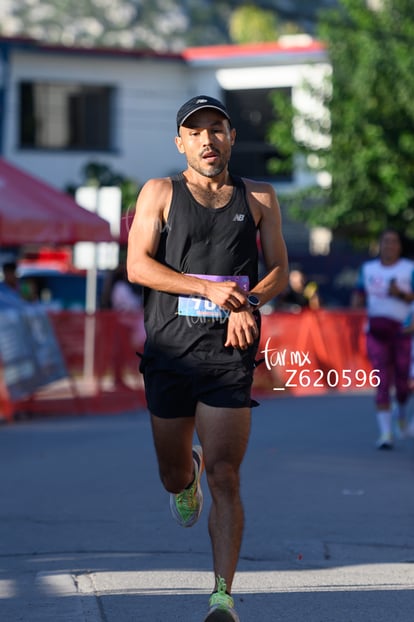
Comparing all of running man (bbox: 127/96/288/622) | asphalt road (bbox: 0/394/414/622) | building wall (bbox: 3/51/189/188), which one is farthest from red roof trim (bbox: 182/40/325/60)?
running man (bbox: 127/96/288/622)

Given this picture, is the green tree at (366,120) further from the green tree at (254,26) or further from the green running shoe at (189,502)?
the green tree at (254,26)

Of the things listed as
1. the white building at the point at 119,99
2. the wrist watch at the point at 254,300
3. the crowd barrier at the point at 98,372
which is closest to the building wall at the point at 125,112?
the white building at the point at 119,99

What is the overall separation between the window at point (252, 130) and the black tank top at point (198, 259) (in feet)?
95.8

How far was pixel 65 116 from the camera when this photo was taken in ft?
116

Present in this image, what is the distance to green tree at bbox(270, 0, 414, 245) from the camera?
27.3 meters

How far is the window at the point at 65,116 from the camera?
3497 cm

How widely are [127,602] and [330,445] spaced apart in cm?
693

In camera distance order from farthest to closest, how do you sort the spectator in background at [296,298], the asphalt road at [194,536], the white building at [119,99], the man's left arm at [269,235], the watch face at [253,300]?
1. the white building at [119,99]
2. the spectator in background at [296,298]
3. the asphalt road at [194,536]
4. the man's left arm at [269,235]
5. the watch face at [253,300]

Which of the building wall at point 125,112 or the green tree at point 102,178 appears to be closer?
the green tree at point 102,178

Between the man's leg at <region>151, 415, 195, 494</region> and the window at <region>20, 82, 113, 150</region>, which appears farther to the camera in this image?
the window at <region>20, 82, 113, 150</region>

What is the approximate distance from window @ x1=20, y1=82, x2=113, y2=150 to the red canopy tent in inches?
667

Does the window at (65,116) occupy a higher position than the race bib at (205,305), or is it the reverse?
the race bib at (205,305)

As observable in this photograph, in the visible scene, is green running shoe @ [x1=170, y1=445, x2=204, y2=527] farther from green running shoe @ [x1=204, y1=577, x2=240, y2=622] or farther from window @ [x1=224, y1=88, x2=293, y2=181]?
window @ [x1=224, y1=88, x2=293, y2=181]

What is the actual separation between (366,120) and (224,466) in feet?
75.7
